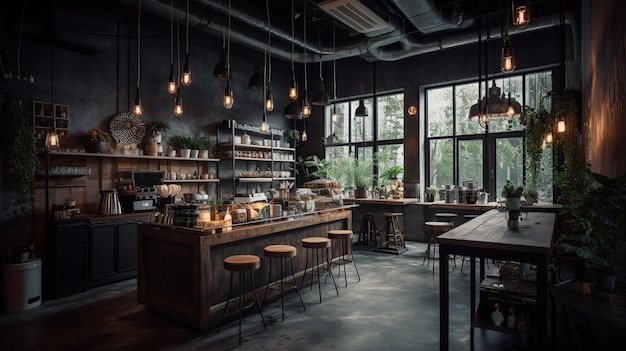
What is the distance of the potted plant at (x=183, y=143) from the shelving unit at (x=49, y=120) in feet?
6.46

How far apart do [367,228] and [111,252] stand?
16.4 feet

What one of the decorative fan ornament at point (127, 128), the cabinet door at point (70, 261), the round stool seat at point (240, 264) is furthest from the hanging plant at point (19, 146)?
the round stool seat at point (240, 264)

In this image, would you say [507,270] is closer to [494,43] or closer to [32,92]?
[494,43]

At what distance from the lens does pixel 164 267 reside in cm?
393

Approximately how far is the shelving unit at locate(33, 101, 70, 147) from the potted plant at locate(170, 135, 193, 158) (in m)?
1.97

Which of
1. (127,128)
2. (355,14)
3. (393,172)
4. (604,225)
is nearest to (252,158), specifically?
(127,128)

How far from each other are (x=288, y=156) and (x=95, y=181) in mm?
4868

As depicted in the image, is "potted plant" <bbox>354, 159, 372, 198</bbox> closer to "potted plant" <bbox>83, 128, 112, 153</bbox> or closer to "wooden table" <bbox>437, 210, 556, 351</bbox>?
"wooden table" <bbox>437, 210, 556, 351</bbox>

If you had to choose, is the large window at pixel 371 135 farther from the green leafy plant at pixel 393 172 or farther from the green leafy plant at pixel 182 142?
the green leafy plant at pixel 182 142

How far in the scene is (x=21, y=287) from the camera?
4250 mm

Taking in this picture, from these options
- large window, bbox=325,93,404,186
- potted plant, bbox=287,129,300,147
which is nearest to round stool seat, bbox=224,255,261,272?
large window, bbox=325,93,404,186

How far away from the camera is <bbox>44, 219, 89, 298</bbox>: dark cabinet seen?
15.3 feet

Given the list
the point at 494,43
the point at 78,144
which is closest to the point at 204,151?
the point at 78,144

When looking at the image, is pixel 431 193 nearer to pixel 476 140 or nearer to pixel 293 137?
pixel 476 140
